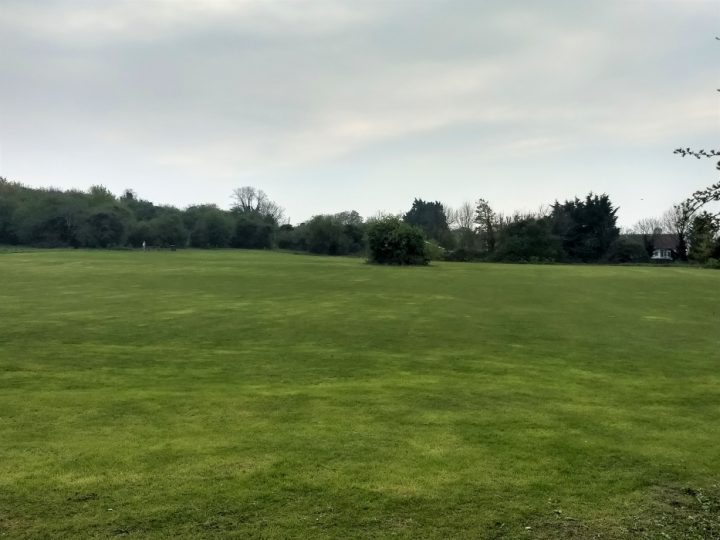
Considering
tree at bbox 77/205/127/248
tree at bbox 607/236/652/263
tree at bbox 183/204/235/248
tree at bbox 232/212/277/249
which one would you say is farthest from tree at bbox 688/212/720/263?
tree at bbox 232/212/277/249

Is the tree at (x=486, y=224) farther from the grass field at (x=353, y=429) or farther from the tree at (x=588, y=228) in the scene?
the grass field at (x=353, y=429)

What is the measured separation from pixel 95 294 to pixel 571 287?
23.1 metres

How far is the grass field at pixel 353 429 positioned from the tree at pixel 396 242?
31682 mm

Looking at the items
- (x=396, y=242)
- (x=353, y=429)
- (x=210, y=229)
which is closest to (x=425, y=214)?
(x=210, y=229)

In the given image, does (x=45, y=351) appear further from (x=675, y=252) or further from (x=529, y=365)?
(x=675, y=252)

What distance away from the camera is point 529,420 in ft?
24.9

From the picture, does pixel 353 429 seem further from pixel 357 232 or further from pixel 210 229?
pixel 210 229

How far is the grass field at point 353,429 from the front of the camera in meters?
4.94

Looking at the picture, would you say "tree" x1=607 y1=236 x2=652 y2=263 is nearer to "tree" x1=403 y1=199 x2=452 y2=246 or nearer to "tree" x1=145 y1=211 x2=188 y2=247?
"tree" x1=403 y1=199 x2=452 y2=246

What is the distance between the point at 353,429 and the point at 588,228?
77.0m

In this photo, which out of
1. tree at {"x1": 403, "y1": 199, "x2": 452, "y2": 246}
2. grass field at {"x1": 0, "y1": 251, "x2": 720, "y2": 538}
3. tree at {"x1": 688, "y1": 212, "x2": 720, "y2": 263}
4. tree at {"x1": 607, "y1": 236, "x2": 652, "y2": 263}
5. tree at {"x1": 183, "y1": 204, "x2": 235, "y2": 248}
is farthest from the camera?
tree at {"x1": 403, "y1": 199, "x2": 452, "y2": 246}

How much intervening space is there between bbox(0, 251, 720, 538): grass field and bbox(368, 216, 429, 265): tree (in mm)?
31682

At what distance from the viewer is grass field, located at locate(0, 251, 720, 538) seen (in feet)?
16.2

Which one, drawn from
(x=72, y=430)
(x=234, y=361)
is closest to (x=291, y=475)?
(x=72, y=430)
